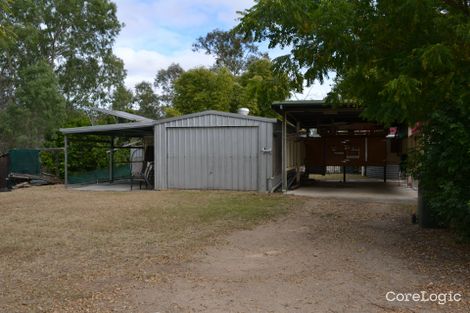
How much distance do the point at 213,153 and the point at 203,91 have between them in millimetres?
17414

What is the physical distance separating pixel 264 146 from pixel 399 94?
9003 mm

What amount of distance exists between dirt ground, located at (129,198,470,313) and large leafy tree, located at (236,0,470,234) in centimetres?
69

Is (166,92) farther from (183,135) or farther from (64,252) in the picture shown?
(64,252)

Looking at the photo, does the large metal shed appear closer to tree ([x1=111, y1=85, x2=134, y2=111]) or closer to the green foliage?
the green foliage

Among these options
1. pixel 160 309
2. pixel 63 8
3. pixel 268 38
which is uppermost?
pixel 63 8

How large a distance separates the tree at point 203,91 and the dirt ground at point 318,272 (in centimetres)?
2368

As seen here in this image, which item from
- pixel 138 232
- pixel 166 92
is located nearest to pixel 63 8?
pixel 166 92

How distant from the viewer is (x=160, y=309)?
404 cm

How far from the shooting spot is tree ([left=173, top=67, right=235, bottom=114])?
3106 cm

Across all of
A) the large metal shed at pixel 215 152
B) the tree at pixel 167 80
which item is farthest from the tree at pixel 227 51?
the large metal shed at pixel 215 152

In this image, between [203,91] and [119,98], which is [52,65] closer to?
[119,98]

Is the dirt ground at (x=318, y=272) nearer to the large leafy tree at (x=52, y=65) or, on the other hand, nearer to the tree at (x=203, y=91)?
the tree at (x=203, y=91)

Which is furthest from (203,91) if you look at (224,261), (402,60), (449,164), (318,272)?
(318,272)

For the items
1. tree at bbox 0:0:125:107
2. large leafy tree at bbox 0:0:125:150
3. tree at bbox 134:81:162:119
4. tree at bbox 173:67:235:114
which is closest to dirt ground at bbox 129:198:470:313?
tree at bbox 173:67:235:114
